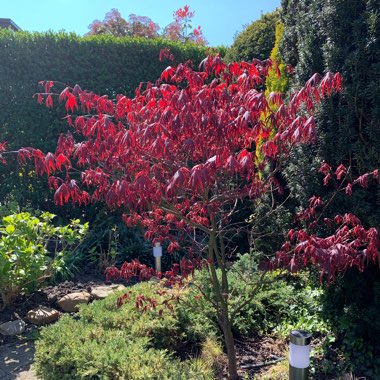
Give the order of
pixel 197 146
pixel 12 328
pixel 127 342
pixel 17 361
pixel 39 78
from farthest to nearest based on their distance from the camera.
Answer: pixel 39 78 → pixel 12 328 → pixel 17 361 → pixel 127 342 → pixel 197 146

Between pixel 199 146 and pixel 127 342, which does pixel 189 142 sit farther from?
pixel 127 342

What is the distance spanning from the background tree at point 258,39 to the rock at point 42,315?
172 inches

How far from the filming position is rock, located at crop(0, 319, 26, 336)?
421 cm

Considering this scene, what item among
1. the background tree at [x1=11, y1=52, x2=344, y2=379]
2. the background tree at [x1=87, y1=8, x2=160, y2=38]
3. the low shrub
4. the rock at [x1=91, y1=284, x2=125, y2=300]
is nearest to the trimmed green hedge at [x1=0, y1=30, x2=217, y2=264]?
the rock at [x1=91, y1=284, x2=125, y2=300]

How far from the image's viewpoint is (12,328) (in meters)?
4.24

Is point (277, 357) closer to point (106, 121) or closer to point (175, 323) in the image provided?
point (175, 323)

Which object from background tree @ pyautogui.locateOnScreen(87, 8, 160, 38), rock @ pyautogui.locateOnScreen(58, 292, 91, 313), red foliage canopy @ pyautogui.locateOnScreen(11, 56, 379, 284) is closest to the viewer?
red foliage canopy @ pyautogui.locateOnScreen(11, 56, 379, 284)

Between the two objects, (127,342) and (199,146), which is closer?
(199,146)

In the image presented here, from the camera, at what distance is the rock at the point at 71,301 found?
15.2 feet

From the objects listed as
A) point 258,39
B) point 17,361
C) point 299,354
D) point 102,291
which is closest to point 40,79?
point 258,39

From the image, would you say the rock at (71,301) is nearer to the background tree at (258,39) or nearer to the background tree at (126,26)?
the background tree at (258,39)

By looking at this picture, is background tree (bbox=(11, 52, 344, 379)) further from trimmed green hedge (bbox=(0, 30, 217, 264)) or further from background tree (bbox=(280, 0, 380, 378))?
trimmed green hedge (bbox=(0, 30, 217, 264))

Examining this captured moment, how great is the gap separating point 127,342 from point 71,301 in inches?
62.4

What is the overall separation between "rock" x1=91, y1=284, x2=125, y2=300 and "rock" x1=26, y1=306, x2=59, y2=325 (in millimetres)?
466
